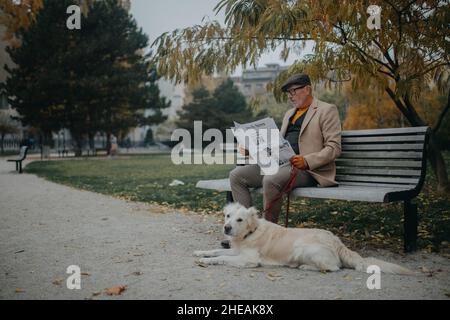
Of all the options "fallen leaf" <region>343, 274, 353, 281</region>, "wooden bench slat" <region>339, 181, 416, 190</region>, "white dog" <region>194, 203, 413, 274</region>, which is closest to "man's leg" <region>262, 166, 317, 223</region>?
"white dog" <region>194, 203, 413, 274</region>

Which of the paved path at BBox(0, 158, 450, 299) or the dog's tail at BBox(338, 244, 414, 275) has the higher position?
the dog's tail at BBox(338, 244, 414, 275)

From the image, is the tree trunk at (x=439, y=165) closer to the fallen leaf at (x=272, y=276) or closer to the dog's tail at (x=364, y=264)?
the dog's tail at (x=364, y=264)

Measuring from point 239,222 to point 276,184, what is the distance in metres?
0.78

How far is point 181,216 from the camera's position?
23.7 ft

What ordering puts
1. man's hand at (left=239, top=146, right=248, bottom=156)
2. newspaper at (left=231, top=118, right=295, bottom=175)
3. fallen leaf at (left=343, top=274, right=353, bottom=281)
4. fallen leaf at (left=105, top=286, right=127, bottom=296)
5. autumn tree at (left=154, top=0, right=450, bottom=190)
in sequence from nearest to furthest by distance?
fallen leaf at (left=105, top=286, right=127, bottom=296) < fallen leaf at (left=343, top=274, right=353, bottom=281) < newspaper at (left=231, top=118, right=295, bottom=175) < man's hand at (left=239, top=146, right=248, bottom=156) < autumn tree at (left=154, top=0, right=450, bottom=190)

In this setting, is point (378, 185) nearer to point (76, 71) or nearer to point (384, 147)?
point (384, 147)

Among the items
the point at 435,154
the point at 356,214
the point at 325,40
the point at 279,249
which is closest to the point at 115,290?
the point at 279,249

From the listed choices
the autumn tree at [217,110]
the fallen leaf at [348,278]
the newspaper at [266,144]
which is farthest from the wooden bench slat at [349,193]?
the autumn tree at [217,110]

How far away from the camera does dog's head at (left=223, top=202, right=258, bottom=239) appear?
4.32 meters

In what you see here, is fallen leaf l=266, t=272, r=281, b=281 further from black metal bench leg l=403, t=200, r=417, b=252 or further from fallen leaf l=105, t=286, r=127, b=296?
black metal bench leg l=403, t=200, r=417, b=252

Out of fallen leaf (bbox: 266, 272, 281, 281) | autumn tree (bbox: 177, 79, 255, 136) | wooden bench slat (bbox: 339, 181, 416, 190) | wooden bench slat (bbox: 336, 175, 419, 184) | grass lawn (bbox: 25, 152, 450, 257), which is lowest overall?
fallen leaf (bbox: 266, 272, 281, 281)

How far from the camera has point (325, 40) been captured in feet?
19.4

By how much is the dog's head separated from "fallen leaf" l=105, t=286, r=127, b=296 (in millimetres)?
1204

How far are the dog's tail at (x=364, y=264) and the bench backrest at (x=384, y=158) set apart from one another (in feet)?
3.64
